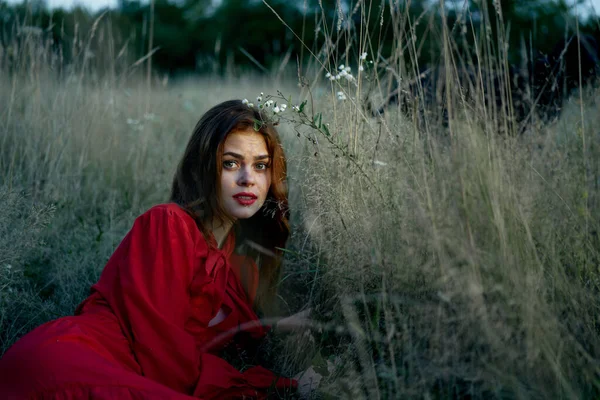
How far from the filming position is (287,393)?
1952 mm

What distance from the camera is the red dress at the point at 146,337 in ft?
5.49

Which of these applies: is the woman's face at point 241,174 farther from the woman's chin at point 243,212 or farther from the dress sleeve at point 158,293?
the dress sleeve at point 158,293

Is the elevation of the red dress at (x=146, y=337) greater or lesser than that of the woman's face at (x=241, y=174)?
lesser

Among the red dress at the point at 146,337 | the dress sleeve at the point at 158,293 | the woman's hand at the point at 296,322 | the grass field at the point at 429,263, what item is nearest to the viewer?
the grass field at the point at 429,263

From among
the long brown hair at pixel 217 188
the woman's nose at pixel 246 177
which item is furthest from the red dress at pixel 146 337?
the woman's nose at pixel 246 177

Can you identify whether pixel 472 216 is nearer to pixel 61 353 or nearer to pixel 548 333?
pixel 548 333

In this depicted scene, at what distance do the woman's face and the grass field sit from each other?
218mm

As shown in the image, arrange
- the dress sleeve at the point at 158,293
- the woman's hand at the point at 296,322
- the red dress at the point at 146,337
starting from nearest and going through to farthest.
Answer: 1. the red dress at the point at 146,337
2. the dress sleeve at the point at 158,293
3. the woman's hand at the point at 296,322

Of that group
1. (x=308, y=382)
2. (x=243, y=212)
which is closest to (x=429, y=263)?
(x=308, y=382)

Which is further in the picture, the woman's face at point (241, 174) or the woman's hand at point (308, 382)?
the woman's face at point (241, 174)

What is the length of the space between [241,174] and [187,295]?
0.52 meters

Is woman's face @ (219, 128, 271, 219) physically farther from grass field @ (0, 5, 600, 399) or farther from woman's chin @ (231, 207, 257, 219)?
grass field @ (0, 5, 600, 399)

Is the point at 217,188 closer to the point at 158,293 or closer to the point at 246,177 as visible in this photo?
the point at 246,177

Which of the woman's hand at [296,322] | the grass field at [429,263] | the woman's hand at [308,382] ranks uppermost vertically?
the grass field at [429,263]
